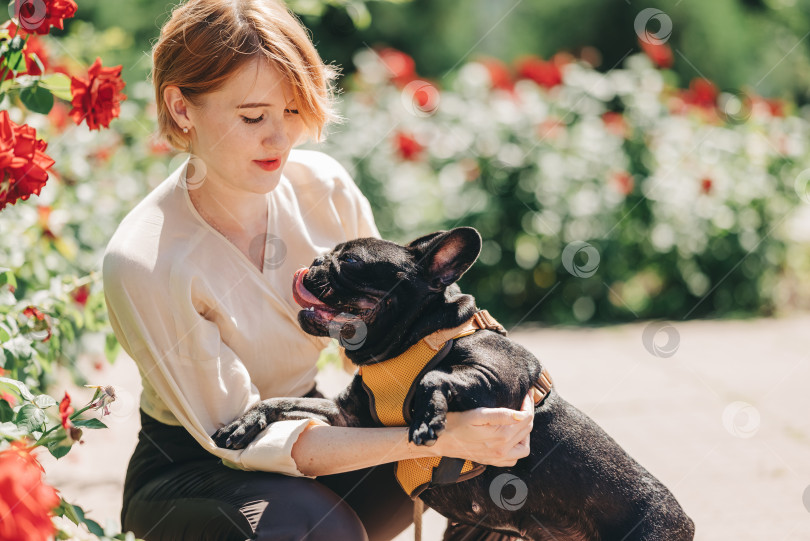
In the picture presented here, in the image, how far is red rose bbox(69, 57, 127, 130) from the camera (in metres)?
2.39

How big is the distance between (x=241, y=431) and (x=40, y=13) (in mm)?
1249

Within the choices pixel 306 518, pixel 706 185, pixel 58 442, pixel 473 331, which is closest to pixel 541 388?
pixel 473 331

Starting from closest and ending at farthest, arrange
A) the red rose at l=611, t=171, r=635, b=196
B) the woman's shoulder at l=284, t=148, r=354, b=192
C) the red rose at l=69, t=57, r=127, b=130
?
1. the red rose at l=69, t=57, r=127, b=130
2. the woman's shoulder at l=284, t=148, r=354, b=192
3. the red rose at l=611, t=171, r=635, b=196

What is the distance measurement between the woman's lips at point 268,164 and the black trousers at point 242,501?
88cm

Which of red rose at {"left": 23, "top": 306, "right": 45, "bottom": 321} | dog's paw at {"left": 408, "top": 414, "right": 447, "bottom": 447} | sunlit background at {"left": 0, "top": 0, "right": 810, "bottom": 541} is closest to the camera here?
dog's paw at {"left": 408, "top": 414, "right": 447, "bottom": 447}

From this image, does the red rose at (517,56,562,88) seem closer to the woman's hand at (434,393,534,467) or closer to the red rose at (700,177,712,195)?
the red rose at (700,177,712,195)

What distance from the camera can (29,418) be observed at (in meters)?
1.97

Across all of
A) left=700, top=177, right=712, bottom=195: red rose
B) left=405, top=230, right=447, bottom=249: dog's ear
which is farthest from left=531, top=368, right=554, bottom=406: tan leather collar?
left=700, top=177, right=712, bottom=195: red rose

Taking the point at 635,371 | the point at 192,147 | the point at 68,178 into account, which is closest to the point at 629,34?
the point at 635,371

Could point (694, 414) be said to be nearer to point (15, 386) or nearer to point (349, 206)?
point (349, 206)

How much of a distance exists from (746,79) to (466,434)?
11.8 metres

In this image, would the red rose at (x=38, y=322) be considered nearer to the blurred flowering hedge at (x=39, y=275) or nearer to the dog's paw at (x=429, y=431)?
the blurred flowering hedge at (x=39, y=275)

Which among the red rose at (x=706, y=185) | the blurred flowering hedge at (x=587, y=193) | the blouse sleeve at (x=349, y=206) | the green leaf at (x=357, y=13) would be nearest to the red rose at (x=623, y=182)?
the blurred flowering hedge at (x=587, y=193)

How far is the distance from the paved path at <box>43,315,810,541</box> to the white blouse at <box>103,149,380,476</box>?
34.9 inches
